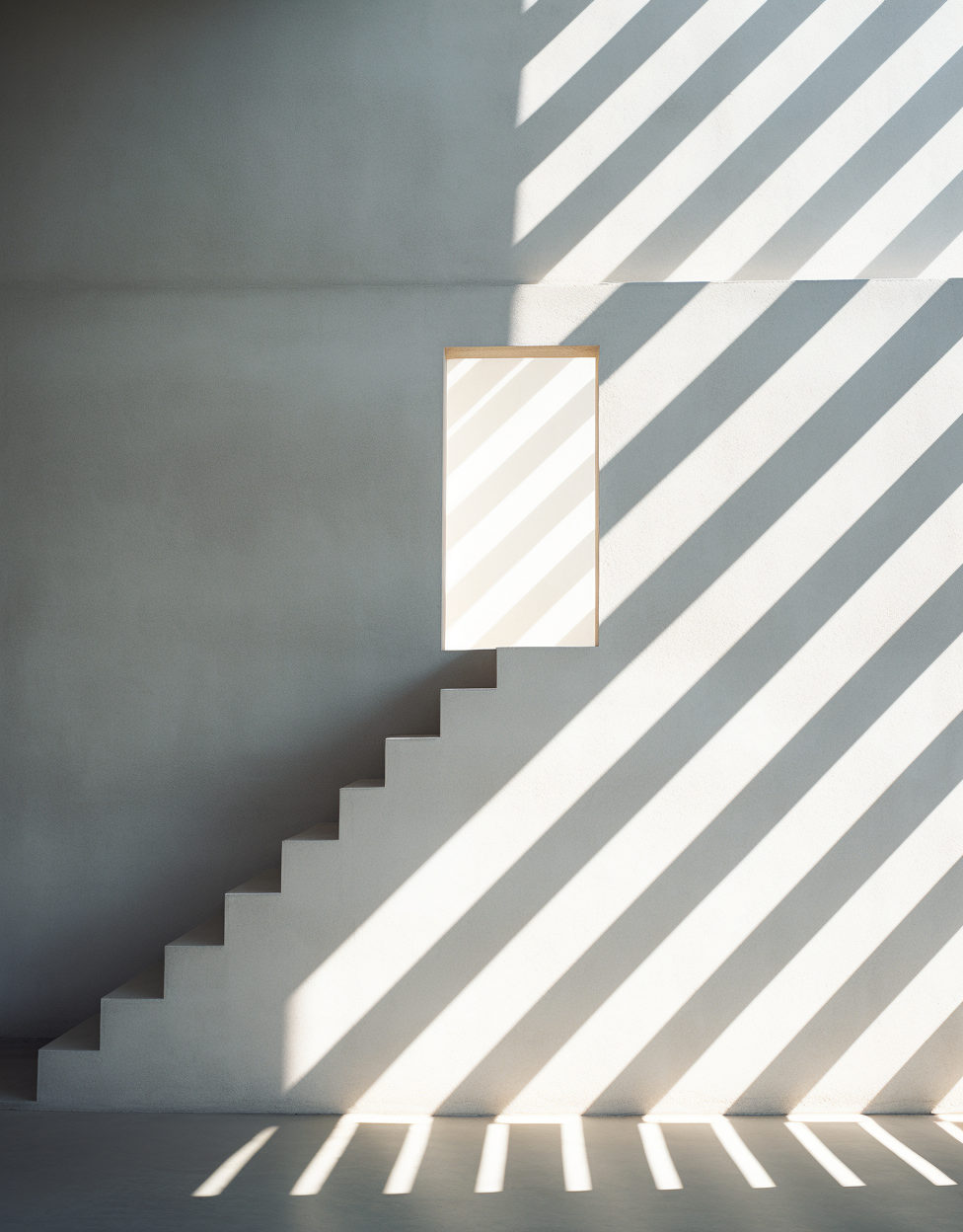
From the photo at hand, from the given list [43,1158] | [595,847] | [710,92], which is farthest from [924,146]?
[43,1158]

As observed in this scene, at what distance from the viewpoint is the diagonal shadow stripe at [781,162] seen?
446cm

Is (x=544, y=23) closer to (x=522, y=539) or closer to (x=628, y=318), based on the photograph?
(x=628, y=318)

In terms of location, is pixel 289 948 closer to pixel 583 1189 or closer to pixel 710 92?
pixel 583 1189

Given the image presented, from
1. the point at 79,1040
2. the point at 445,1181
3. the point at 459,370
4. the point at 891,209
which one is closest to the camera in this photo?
the point at 445,1181

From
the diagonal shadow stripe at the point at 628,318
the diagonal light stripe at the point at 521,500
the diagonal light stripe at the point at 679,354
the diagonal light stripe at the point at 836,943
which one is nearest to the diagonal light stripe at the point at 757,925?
the diagonal light stripe at the point at 836,943

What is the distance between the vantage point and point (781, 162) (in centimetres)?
448

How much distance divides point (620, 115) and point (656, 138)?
0.20m

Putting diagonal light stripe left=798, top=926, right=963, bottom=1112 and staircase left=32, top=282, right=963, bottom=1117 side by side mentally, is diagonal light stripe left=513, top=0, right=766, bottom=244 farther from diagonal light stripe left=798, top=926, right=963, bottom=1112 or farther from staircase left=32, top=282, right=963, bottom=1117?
diagonal light stripe left=798, top=926, right=963, bottom=1112

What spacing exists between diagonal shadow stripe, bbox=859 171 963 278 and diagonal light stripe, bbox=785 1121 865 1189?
3513 millimetres

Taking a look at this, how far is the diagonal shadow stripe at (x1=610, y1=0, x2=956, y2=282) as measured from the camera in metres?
4.46

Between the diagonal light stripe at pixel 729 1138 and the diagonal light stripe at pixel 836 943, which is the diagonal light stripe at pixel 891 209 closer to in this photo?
the diagonal light stripe at pixel 836 943

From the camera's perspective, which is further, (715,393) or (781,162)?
(781,162)

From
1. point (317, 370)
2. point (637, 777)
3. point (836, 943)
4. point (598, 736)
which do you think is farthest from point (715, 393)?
point (836, 943)

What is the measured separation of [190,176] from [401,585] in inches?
84.2
